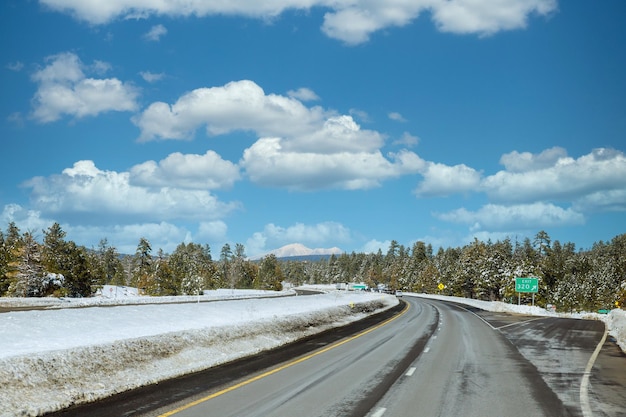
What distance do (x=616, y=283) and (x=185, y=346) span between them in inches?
5747

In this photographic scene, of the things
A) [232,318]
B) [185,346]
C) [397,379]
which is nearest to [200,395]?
[397,379]

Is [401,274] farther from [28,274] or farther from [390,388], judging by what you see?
[390,388]

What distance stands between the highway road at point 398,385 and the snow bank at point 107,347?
0.90m

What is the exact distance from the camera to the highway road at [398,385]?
10698 millimetres

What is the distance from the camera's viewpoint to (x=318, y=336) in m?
27.7

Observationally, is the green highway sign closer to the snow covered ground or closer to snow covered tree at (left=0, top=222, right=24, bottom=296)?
the snow covered ground

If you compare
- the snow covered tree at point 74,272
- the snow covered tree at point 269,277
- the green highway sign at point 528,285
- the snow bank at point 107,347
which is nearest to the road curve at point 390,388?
the snow bank at point 107,347

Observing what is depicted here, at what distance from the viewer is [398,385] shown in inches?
527

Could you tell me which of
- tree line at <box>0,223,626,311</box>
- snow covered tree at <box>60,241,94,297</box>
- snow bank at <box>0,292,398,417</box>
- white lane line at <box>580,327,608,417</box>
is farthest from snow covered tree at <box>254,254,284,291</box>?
white lane line at <box>580,327,608,417</box>

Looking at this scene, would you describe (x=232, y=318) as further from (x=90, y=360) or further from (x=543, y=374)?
(x=543, y=374)

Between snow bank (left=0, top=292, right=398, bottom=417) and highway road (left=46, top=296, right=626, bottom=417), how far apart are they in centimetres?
90

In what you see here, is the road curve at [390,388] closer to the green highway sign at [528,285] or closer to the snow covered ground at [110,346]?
the snow covered ground at [110,346]

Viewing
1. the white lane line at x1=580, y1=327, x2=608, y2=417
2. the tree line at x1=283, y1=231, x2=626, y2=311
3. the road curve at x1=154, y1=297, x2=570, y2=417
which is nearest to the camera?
the road curve at x1=154, y1=297, x2=570, y2=417

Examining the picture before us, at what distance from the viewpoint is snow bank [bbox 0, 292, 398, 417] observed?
11359 mm
